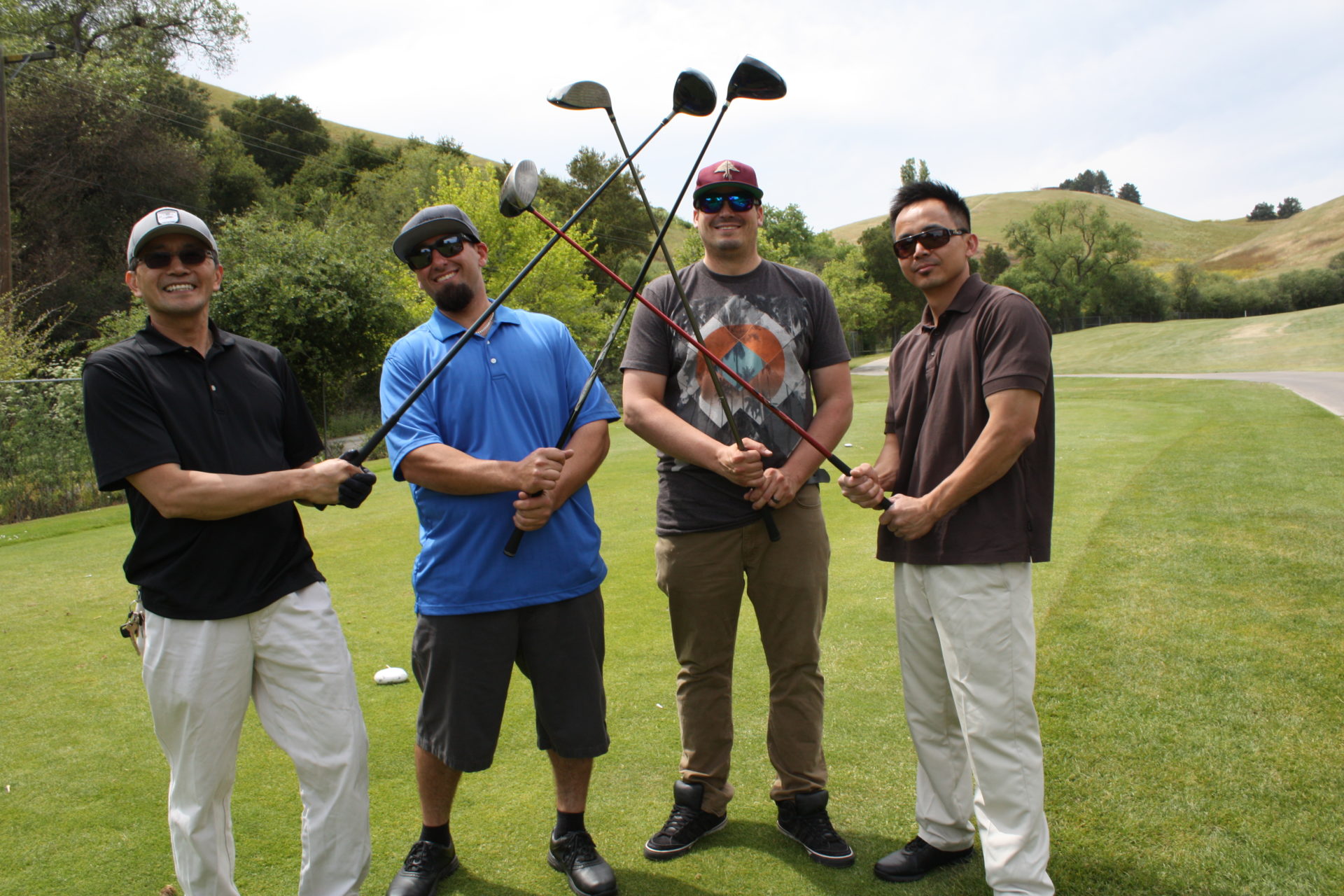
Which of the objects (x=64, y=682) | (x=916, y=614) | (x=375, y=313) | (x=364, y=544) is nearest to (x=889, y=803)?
(x=916, y=614)

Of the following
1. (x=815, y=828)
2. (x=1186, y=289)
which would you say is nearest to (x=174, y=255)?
(x=815, y=828)

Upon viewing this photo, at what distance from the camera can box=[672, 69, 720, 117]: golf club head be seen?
3093 millimetres

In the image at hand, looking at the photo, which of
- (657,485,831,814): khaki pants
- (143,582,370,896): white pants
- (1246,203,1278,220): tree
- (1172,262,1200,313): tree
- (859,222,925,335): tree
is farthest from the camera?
(1246,203,1278,220): tree

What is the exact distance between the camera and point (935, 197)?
2859mm

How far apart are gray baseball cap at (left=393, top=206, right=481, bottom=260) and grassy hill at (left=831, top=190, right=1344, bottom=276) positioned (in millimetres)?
82070

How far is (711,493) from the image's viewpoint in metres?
3.18

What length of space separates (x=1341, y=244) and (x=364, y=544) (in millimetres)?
93036

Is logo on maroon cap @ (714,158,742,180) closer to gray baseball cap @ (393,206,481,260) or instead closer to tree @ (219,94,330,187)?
gray baseball cap @ (393,206,481,260)

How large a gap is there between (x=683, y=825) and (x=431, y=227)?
217cm

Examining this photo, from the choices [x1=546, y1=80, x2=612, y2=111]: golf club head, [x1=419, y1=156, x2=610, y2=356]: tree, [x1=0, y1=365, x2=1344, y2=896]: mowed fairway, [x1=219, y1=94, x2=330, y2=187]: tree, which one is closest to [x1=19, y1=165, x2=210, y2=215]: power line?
[x1=419, y1=156, x2=610, y2=356]: tree

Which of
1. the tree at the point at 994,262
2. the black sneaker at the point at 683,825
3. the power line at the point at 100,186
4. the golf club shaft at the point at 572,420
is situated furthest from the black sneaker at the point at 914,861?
the tree at the point at 994,262

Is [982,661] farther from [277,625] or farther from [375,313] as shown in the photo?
[375,313]

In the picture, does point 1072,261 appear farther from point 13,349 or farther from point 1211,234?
point 13,349

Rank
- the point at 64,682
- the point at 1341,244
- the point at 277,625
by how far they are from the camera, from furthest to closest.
Answer: the point at 1341,244
the point at 64,682
the point at 277,625
